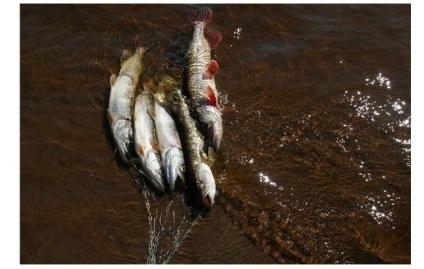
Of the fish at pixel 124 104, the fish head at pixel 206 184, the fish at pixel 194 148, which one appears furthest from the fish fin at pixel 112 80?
the fish head at pixel 206 184

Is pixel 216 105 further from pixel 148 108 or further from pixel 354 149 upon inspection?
pixel 354 149

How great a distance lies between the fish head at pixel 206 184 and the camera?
499cm

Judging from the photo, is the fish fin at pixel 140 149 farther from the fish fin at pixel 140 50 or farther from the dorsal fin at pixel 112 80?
the fish fin at pixel 140 50

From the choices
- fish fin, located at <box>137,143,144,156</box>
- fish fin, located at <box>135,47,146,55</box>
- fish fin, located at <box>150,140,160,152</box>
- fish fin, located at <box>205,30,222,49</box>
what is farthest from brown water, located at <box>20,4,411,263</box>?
fish fin, located at <box>150,140,160,152</box>

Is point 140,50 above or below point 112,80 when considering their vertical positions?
above

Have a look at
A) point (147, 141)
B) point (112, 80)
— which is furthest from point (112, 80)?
point (147, 141)

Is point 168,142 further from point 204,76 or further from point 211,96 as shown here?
point 204,76

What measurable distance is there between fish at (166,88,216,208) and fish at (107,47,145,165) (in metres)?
0.63

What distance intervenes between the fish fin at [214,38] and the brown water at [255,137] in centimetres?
11

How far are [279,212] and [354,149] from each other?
1537mm

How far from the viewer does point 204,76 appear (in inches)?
240

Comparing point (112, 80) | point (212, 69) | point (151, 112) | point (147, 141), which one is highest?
point (212, 69)

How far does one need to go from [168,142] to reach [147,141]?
0.30 m

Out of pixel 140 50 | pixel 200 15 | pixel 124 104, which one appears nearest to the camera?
pixel 124 104
